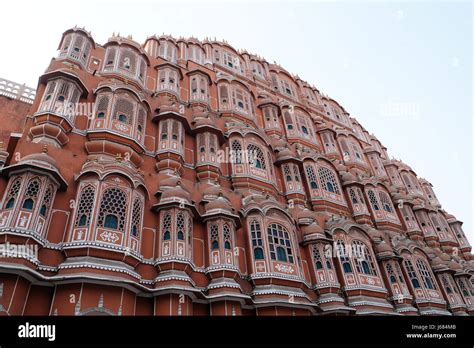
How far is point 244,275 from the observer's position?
15938 millimetres

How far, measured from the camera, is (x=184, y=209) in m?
15.4

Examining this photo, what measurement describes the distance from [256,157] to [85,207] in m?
12.2

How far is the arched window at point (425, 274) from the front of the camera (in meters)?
22.6

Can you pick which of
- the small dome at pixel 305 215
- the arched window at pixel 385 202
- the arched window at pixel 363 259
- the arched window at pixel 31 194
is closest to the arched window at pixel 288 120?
the arched window at pixel 385 202

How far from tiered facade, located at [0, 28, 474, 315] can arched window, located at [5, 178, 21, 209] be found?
84 millimetres

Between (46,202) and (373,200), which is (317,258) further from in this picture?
(46,202)

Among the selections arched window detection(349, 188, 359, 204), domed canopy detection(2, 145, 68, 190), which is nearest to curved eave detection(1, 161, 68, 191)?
domed canopy detection(2, 145, 68, 190)

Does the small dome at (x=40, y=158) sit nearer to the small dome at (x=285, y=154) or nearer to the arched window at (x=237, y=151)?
the arched window at (x=237, y=151)

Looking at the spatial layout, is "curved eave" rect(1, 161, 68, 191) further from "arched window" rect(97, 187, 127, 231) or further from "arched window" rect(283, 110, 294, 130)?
"arched window" rect(283, 110, 294, 130)

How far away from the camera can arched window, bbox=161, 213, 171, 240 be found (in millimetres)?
14663

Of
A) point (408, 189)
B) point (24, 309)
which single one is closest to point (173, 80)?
point (24, 309)

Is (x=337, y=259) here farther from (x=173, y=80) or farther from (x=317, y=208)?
(x=173, y=80)

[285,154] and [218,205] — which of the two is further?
[285,154]

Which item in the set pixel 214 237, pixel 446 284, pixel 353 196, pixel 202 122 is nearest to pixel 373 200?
pixel 353 196
